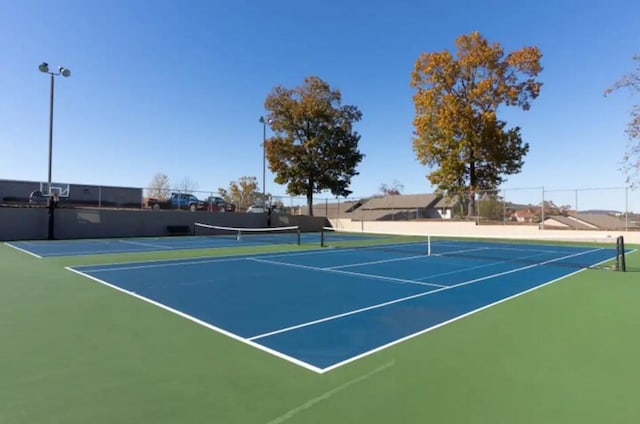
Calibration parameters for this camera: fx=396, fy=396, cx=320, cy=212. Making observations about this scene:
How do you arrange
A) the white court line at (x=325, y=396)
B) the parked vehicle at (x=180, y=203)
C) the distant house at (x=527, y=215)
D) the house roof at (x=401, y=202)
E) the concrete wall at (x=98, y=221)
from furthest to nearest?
the house roof at (x=401, y=202) → the parked vehicle at (x=180, y=203) → the distant house at (x=527, y=215) → the concrete wall at (x=98, y=221) → the white court line at (x=325, y=396)

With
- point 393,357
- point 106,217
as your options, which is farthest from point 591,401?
point 106,217

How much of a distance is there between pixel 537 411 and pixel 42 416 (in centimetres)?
327

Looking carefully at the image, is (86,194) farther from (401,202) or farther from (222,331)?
(401,202)

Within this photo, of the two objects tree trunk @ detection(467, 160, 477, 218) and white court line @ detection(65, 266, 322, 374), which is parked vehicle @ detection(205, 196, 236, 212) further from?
white court line @ detection(65, 266, 322, 374)

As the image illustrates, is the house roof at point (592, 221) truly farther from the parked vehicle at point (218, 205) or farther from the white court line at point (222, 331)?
the white court line at point (222, 331)

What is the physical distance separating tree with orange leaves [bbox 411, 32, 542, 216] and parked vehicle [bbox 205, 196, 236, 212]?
15.0m

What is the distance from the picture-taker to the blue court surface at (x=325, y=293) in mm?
4262

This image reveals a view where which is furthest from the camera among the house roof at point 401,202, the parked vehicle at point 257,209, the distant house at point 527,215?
the house roof at point 401,202

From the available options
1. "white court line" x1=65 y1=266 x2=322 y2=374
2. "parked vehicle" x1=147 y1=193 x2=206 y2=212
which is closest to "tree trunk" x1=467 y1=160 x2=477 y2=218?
"parked vehicle" x1=147 y1=193 x2=206 y2=212

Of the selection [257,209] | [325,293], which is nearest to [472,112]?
[257,209]

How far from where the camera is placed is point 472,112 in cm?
2645

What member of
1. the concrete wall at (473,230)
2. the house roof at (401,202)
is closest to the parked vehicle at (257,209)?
the concrete wall at (473,230)

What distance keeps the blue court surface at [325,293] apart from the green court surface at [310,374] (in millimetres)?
310

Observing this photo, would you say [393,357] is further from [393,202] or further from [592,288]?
[393,202]
